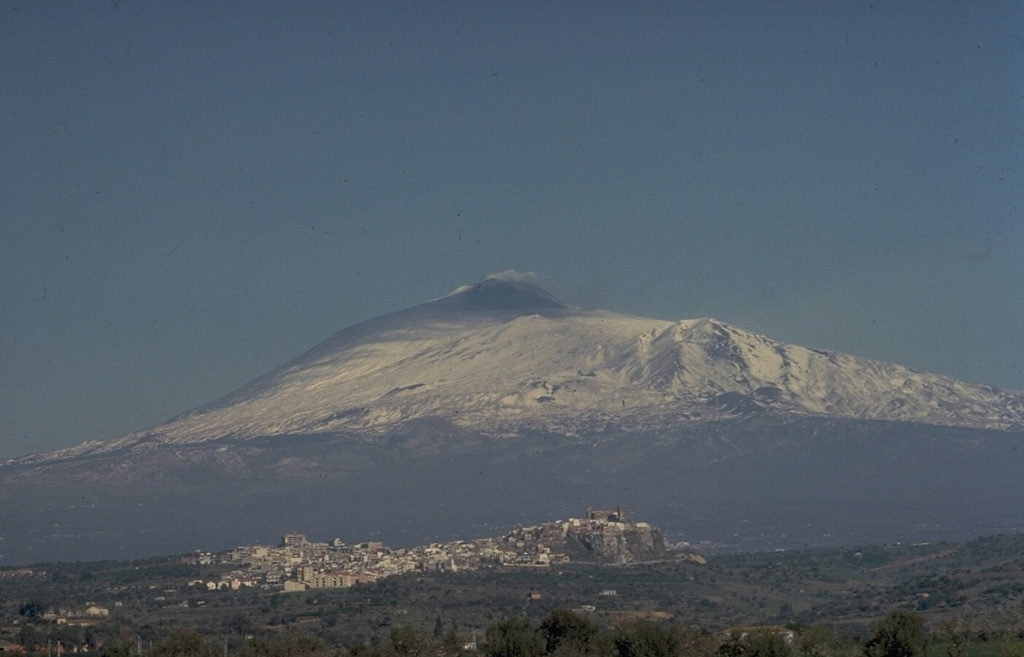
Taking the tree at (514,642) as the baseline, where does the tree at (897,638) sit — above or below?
below

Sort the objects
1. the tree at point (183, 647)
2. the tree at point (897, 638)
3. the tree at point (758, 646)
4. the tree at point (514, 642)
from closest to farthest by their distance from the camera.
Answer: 1. the tree at point (897, 638)
2. the tree at point (758, 646)
3. the tree at point (514, 642)
4. the tree at point (183, 647)

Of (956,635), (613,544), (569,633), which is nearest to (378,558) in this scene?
(613,544)

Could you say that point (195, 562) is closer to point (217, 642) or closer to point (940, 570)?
point (940, 570)

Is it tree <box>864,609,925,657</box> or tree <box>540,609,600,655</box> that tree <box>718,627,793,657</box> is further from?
tree <box>540,609,600,655</box>

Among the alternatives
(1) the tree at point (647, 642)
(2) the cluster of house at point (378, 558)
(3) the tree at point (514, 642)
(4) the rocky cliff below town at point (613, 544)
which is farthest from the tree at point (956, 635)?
(4) the rocky cliff below town at point (613, 544)

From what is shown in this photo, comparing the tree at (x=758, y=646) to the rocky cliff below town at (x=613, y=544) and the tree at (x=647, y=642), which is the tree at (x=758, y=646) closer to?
the tree at (x=647, y=642)

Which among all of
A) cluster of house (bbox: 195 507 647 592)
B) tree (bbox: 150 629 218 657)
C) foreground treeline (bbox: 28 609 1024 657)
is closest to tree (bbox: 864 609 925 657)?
foreground treeline (bbox: 28 609 1024 657)

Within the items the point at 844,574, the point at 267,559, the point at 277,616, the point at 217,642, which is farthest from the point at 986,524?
the point at 217,642

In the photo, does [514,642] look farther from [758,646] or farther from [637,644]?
[758,646]

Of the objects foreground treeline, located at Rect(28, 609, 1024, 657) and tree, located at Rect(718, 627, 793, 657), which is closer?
tree, located at Rect(718, 627, 793, 657)
